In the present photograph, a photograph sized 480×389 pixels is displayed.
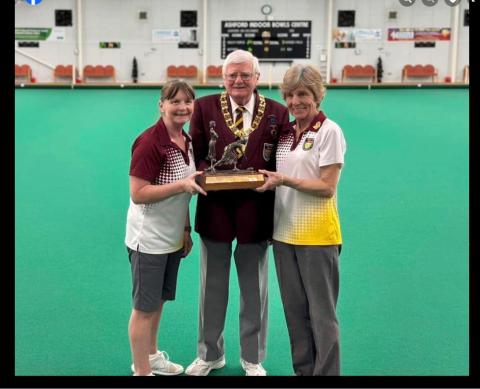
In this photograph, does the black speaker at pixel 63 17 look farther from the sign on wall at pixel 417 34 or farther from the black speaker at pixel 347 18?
the sign on wall at pixel 417 34

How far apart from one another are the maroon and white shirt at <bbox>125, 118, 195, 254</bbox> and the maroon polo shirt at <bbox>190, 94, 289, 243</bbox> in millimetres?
143

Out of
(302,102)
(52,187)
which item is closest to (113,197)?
(52,187)

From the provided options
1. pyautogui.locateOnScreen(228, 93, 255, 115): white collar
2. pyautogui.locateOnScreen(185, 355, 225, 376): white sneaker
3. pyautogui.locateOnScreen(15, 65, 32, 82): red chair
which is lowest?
pyautogui.locateOnScreen(185, 355, 225, 376): white sneaker

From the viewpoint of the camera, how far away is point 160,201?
3023 millimetres

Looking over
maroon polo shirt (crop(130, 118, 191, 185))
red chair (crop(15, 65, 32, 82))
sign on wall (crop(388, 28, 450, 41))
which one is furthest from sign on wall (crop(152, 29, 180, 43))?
maroon polo shirt (crop(130, 118, 191, 185))

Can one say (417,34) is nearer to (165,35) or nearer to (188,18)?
(188,18)

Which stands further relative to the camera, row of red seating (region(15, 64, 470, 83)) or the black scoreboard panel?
the black scoreboard panel

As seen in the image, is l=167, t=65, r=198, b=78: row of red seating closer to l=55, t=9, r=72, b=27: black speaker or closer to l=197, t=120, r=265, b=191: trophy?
l=55, t=9, r=72, b=27: black speaker

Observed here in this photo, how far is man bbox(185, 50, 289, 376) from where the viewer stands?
3.19 metres

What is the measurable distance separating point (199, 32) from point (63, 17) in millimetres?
5494

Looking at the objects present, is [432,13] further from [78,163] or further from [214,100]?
[214,100]

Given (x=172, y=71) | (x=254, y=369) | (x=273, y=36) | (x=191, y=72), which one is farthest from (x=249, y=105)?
(x=273, y=36)

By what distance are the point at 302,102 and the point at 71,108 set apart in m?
14.5

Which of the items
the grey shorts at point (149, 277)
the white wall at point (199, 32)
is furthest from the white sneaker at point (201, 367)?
the white wall at point (199, 32)
